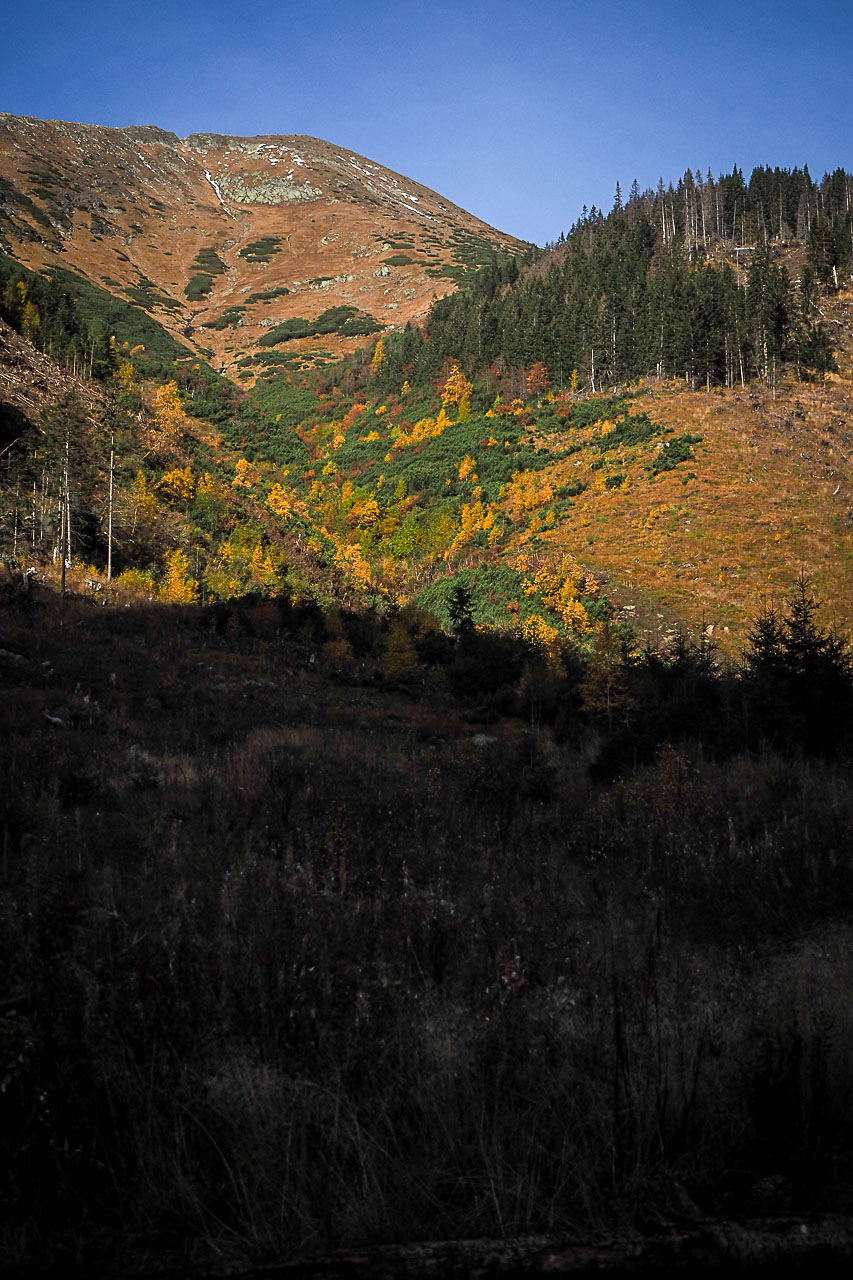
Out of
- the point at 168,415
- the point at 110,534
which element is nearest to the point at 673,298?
the point at 168,415

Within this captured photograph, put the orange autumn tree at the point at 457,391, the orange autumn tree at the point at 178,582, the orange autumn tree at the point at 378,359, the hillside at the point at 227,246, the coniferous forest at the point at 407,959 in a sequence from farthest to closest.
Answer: the hillside at the point at 227,246 < the orange autumn tree at the point at 378,359 < the orange autumn tree at the point at 457,391 < the orange autumn tree at the point at 178,582 < the coniferous forest at the point at 407,959

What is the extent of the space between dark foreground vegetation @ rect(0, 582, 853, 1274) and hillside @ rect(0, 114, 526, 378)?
325ft

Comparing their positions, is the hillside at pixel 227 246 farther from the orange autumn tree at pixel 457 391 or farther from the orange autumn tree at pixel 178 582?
the orange autumn tree at pixel 178 582

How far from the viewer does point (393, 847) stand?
17.6 feet

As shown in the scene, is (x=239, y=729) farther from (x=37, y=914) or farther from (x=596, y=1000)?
(x=596, y=1000)

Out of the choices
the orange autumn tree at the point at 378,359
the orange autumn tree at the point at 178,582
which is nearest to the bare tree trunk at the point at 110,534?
the orange autumn tree at the point at 178,582

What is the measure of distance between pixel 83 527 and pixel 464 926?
3919 cm

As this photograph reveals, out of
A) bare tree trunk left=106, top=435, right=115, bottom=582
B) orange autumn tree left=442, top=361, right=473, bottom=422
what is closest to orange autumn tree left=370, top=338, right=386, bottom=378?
orange autumn tree left=442, top=361, right=473, bottom=422

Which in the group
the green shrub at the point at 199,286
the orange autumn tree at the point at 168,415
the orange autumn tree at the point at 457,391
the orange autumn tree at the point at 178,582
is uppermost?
the green shrub at the point at 199,286

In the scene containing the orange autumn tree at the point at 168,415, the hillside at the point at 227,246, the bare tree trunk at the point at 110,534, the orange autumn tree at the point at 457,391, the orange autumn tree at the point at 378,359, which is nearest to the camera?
the bare tree trunk at the point at 110,534

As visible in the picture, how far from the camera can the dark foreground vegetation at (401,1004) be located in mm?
1873

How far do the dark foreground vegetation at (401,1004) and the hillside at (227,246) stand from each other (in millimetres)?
99069

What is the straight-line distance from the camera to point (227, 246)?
159 metres

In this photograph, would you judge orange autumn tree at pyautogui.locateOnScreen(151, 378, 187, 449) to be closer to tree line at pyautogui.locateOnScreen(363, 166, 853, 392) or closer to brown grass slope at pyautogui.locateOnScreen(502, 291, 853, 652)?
tree line at pyautogui.locateOnScreen(363, 166, 853, 392)
